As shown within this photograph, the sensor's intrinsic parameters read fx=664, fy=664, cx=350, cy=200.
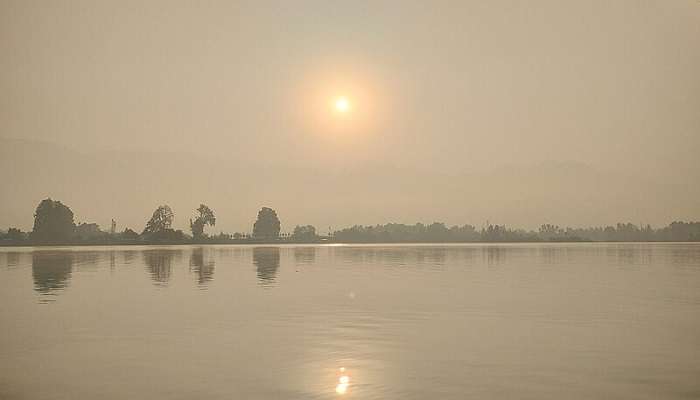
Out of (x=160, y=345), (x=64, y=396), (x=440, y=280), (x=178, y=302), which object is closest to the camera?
(x=64, y=396)

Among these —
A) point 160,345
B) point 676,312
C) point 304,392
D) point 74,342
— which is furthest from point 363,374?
point 676,312

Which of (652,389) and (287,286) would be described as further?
(287,286)

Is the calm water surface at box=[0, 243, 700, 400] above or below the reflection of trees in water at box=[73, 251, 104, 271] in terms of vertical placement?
below

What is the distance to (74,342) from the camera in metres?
26.1

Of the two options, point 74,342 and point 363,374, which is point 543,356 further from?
point 74,342

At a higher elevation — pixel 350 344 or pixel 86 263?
pixel 86 263

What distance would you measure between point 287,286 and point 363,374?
112ft

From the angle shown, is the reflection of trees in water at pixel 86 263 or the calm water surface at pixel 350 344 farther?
the reflection of trees in water at pixel 86 263

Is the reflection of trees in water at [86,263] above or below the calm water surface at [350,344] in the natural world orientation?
above

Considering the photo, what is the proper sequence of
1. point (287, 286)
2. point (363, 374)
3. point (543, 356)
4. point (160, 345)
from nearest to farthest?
point (363, 374) → point (543, 356) → point (160, 345) → point (287, 286)

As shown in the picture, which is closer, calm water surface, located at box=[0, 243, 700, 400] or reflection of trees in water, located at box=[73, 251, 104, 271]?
calm water surface, located at box=[0, 243, 700, 400]

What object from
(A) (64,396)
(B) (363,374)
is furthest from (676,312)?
(A) (64,396)

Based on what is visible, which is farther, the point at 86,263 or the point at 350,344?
the point at 86,263

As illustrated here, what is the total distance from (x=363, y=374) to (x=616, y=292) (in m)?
32.9
